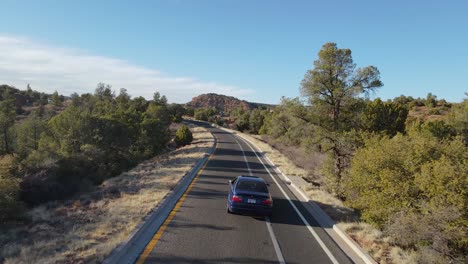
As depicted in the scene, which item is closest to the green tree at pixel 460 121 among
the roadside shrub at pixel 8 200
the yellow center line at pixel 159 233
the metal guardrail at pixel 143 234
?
the yellow center line at pixel 159 233

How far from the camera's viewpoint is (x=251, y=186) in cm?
1213

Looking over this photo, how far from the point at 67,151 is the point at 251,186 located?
30.7m

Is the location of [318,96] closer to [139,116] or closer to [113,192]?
[113,192]

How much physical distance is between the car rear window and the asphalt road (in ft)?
3.15

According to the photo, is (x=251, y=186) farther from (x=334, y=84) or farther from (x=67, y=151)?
(x=67, y=151)

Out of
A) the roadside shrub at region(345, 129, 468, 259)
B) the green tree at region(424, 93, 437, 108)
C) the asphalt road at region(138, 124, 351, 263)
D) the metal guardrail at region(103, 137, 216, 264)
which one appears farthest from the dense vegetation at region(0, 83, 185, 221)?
the green tree at region(424, 93, 437, 108)

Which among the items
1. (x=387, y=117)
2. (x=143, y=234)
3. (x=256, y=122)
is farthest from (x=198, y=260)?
(x=256, y=122)

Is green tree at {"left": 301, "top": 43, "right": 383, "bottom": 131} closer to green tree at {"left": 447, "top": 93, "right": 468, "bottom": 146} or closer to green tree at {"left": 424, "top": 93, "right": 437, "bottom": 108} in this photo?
green tree at {"left": 447, "top": 93, "right": 468, "bottom": 146}

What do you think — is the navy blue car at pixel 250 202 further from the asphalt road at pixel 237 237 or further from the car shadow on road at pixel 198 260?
the car shadow on road at pixel 198 260

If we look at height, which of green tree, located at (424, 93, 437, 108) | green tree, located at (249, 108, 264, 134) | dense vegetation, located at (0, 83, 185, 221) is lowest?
dense vegetation, located at (0, 83, 185, 221)

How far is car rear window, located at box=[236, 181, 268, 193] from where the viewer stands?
1186 cm

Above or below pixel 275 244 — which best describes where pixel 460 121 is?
above

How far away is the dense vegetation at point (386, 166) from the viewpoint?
979cm

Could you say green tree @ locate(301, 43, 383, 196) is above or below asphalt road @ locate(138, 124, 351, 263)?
above
